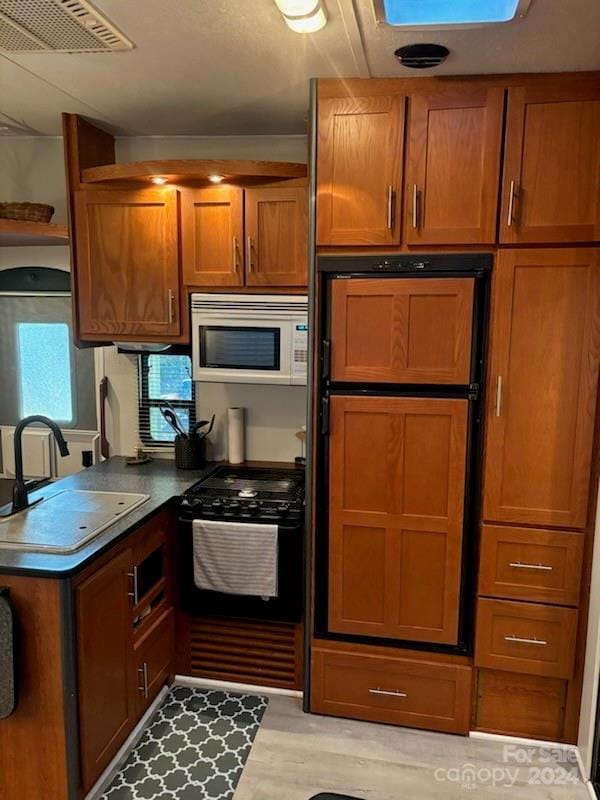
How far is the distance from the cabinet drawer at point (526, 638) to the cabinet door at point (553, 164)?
1.43 metres

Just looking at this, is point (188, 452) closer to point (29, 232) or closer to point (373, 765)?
point (29, 232)

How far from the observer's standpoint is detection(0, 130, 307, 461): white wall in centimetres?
304

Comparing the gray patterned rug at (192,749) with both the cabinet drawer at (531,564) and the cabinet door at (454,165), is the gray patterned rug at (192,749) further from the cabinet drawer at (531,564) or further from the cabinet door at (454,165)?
the cabinet door at (454,165)

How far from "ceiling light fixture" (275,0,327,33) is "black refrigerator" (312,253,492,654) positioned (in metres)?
0.79

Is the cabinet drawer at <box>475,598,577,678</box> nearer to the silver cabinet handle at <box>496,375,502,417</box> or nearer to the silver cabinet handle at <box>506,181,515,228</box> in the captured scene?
the silver cabinet handle at <box>496,375,502,417</box>

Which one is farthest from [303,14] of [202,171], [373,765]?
[373,765]

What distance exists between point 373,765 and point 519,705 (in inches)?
25.5

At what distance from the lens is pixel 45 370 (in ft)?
10.9

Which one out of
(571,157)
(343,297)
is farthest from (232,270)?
(571,157)

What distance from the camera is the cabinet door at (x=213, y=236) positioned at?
107 inches

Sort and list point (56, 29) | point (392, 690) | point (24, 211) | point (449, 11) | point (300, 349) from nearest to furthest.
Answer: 1. point (449, 11)
2. point (56, 29)
3. point (392, 690)
4. point (300, 349)
5. point (24, 211)

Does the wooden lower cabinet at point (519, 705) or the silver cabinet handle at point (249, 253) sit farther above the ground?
the silver cabinet handle at point (249, 253)

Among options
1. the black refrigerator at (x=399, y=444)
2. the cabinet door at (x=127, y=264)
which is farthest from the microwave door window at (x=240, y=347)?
the black refrigerator at (x=399, y=444)

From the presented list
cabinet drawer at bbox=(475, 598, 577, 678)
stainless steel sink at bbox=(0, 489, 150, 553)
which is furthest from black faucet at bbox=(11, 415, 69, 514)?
cabinet drawer at bbox=(475, 598, 577, 678)
